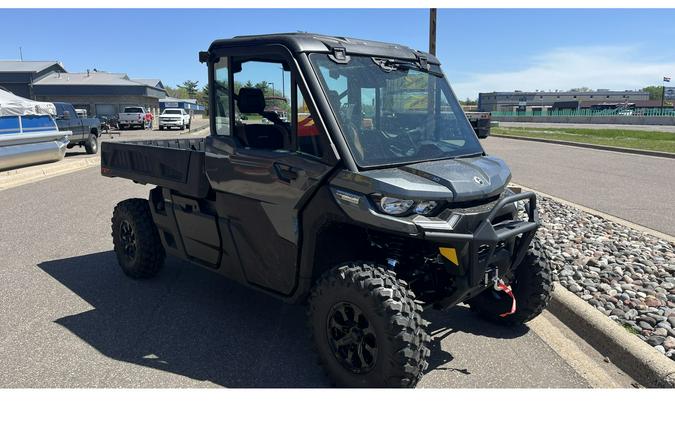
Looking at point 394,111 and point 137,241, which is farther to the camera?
point 137,241

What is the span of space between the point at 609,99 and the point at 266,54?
13327 centimetres

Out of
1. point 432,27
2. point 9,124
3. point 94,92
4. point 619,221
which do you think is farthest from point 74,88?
point 619,221

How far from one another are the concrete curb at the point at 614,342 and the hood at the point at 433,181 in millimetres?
1514

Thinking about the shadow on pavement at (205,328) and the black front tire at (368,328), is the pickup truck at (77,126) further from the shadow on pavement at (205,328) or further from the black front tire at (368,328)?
the black front tire at (368,328)

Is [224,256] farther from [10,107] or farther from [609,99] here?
[609,99]

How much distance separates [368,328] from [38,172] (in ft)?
45.8

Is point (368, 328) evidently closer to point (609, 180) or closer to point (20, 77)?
point (609, 180)

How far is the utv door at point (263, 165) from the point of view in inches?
137

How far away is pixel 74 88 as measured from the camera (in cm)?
5366

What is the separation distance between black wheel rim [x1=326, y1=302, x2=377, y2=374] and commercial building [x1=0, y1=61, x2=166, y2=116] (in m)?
58.1

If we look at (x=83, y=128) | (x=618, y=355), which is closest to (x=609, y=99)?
(x=83, y=128)

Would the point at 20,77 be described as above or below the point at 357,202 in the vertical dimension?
above

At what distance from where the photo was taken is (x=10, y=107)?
1588 cm

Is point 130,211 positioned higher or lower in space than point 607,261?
higher
